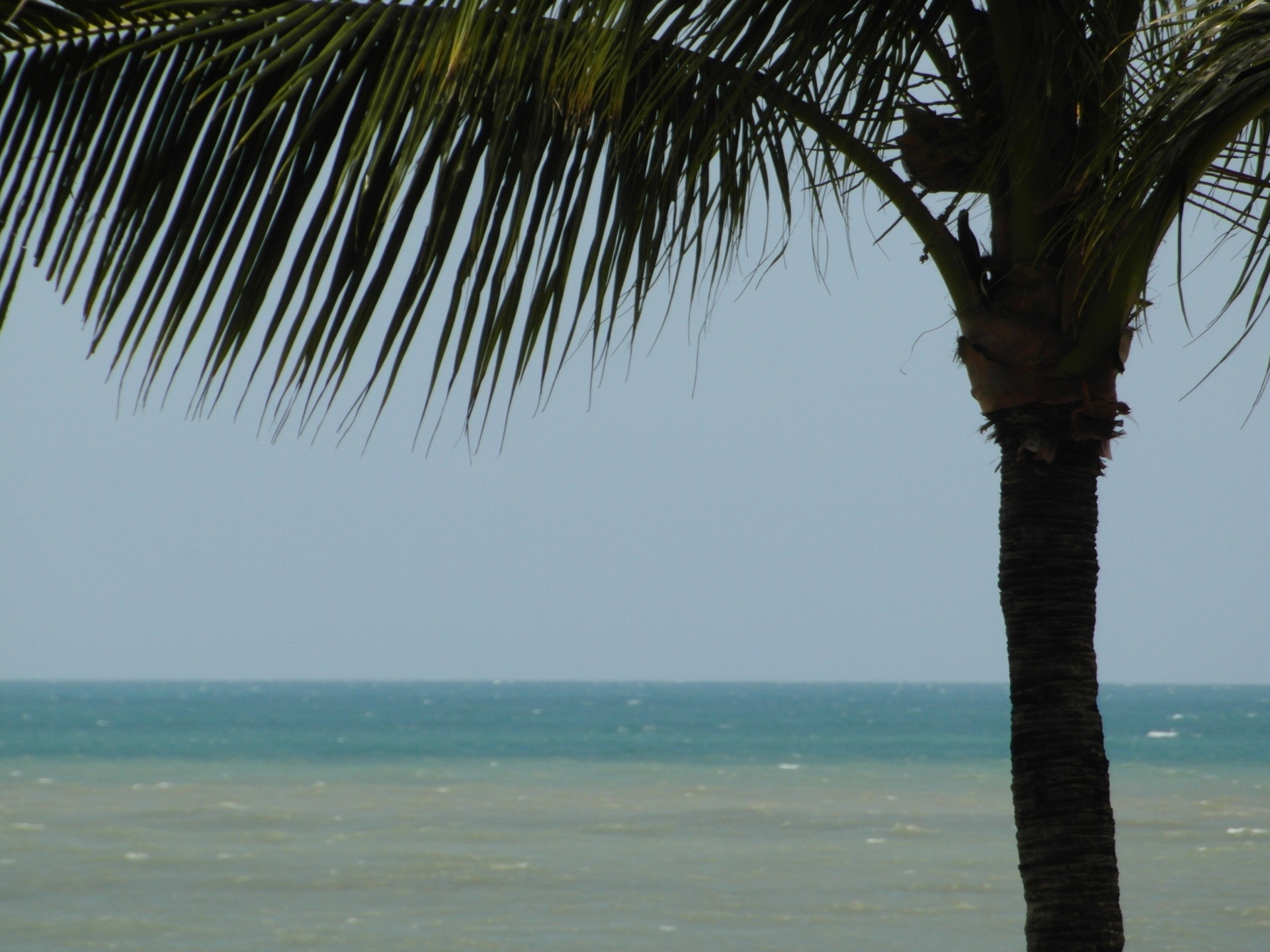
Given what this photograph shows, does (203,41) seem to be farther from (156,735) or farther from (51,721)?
(51,721)

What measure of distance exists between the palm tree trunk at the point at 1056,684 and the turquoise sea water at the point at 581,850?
20.5 feet

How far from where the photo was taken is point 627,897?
987 cm

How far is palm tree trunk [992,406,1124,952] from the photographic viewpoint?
2.26 metres

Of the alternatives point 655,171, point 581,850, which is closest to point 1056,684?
point 655,171

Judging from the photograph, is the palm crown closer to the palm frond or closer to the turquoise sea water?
the palm frond

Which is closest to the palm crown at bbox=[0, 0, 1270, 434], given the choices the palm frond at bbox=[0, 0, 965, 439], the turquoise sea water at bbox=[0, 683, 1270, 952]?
the palm frond at bbox=[0, 0, 965, 439]

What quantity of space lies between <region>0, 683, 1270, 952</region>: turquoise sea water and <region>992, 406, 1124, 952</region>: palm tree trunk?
6253 mm

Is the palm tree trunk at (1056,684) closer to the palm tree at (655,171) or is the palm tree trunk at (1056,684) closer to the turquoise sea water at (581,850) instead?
the palm tree at (655,171)

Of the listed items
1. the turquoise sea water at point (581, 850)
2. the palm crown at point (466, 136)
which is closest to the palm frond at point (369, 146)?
the palm crown at point (466, 136)

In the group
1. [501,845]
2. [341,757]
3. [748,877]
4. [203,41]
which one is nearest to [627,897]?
[748,877]

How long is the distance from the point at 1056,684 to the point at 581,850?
1073cm

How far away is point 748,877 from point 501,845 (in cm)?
293

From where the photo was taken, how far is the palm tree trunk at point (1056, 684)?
226cm

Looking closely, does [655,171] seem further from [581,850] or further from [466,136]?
[581,850]
